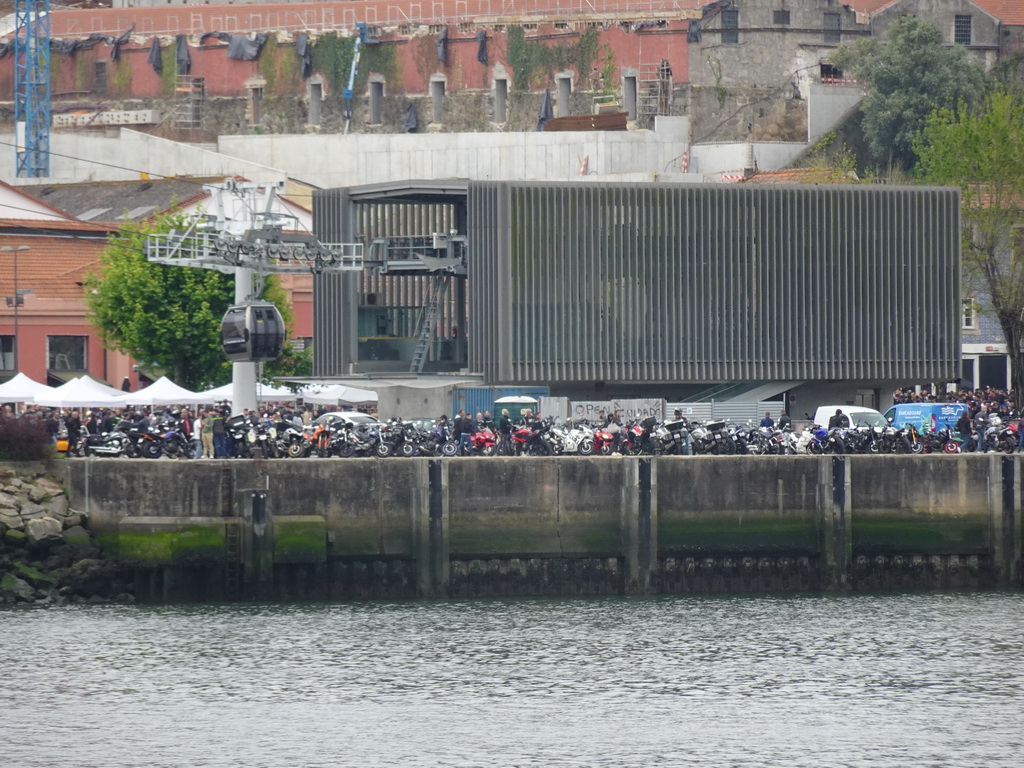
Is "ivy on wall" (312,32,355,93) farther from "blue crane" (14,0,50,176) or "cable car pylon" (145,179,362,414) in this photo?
"cable car pylon" (145,179,362,414)

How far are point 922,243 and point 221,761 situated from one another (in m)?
42.7

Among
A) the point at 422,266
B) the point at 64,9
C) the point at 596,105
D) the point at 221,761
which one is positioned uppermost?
the point at 64,9

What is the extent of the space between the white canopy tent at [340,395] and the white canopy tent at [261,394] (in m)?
0.60

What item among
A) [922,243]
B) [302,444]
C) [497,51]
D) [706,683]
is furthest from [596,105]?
[706,683]

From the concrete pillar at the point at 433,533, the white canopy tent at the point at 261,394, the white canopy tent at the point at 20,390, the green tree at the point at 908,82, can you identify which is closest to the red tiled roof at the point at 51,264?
the white canopy tent at the point at 261,394

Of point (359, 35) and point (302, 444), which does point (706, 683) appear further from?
point (359, 35)

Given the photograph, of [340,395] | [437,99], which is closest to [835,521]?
[340,395]

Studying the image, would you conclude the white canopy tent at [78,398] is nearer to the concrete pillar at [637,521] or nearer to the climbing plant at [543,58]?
the concrete pillar at [637,521]

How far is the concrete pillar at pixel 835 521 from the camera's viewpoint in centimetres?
4853

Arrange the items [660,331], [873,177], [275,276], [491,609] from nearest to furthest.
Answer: [491,609] < [660,331] < [275,276] < [873,177]

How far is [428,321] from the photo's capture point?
231 feet

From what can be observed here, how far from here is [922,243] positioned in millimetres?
71062

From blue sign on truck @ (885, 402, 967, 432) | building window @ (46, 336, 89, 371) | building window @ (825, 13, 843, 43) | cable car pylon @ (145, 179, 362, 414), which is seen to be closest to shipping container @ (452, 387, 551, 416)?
cable car pylon @ (145, 179, 362, 414)

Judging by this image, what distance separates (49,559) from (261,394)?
66.0 feet
